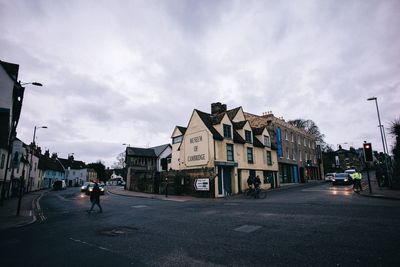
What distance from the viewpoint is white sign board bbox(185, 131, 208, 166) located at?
81.8 ft

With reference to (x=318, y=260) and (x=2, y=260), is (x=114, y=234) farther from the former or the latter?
(x=318, y=260)

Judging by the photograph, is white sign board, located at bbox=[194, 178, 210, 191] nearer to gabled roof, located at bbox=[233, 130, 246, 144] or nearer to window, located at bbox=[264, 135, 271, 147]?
gabled roof, located at bbox=[233, 130, 246, 144]

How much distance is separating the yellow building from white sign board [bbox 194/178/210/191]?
50 centimetres

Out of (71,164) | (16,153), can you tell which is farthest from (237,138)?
(71,164)

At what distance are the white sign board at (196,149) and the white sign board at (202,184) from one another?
1972 millimetres

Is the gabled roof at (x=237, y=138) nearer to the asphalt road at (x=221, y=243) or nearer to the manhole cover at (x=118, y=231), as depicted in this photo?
the asphalt road at (x=221, y=243)

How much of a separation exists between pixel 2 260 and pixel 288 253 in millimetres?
6724

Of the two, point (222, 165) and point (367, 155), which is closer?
point (367, 155)

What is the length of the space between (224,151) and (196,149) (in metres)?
3.26

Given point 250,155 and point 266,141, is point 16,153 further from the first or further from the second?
point 266,141

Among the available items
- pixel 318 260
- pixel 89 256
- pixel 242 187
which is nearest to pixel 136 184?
pixel 242 187

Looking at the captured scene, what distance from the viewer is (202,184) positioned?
23734 mm

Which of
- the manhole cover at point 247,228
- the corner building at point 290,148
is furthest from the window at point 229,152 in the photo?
the manhole cover at point 247,228

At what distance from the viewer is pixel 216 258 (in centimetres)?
502
